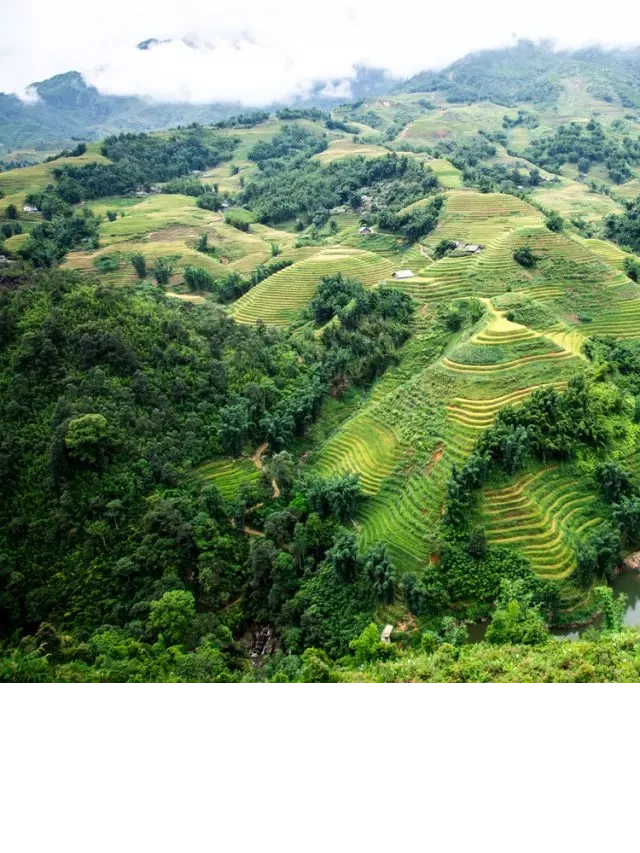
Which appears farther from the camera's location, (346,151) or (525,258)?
→ (346,151)

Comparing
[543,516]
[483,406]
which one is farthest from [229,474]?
[543,516]

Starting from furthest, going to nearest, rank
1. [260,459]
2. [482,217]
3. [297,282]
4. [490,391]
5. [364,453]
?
[482,217] < [297,282] < [260,459] < [364,453] < [490,391]

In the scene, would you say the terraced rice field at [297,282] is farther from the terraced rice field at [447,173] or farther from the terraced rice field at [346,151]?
the terraced rice field at [346,151]

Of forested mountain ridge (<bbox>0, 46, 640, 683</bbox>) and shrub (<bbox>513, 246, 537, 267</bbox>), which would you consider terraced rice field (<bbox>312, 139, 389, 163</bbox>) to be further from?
shrub (<bbox>513, 246, 537, 267</bbox>)

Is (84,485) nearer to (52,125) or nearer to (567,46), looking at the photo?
(567,46)

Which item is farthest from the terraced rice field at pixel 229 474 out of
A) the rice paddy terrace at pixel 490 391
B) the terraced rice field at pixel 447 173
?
the terraced rice field at pixel 447 173

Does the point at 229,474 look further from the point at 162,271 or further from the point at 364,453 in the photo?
the point at 162,271

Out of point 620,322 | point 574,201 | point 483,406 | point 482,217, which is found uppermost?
point 482,217
